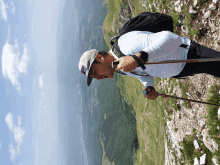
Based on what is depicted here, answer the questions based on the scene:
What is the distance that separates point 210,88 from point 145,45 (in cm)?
415

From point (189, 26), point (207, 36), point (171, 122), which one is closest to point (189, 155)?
point (171, 122)

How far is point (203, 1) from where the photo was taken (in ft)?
16.0

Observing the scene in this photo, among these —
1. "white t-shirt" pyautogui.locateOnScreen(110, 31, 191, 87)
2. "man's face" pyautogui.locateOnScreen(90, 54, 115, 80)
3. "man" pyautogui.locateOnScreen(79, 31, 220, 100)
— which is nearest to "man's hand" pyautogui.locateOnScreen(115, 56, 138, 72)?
"man" pyautogui.locateOnScreen(79, 31, 220, 100)

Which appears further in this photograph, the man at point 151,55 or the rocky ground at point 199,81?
the rocky ground at point 199,81

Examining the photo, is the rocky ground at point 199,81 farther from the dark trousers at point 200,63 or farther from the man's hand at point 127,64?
the man's hand at point 127,64

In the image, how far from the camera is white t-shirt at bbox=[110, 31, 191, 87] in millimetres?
1915

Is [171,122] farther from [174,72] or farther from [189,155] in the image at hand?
[174,72]

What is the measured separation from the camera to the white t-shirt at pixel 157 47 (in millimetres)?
1915

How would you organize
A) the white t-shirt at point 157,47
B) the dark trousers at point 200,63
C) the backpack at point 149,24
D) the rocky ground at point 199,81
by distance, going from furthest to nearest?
the rocky ground at point 199,81, the backpack at point 149,24, the dark trousers at point 200,63, the white t-shirt at point 157,47

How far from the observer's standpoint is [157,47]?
1907 mm

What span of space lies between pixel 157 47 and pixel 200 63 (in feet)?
4.35

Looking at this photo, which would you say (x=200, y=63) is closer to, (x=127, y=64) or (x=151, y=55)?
(x=151, y=55)

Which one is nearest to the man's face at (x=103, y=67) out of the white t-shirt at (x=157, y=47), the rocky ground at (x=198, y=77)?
the white t-shirt at (x=157, y=47)

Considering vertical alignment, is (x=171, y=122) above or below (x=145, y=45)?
below
